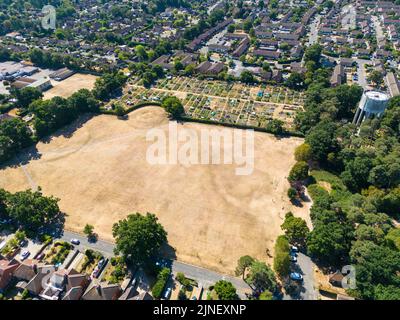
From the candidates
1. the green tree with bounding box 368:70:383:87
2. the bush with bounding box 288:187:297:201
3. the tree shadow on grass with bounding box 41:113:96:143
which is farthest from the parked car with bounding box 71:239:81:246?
the green tree with bounding box 368:70:383:87

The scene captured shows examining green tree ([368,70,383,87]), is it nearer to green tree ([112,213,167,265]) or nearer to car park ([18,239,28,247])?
green tree ([112,213,167,265])

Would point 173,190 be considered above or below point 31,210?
below

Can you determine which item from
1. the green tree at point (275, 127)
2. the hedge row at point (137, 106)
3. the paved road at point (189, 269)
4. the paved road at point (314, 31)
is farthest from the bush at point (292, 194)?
the paved road at point (314, 31)

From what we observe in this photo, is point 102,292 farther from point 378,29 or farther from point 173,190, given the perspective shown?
point 378,29

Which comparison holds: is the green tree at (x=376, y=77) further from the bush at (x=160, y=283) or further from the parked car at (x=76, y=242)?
the parked car at (x=76, y=242)

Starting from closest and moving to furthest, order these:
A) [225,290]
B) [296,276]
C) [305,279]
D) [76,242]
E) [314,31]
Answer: [225,290]
[296,276]
[305,279]
[76,242]
[314,31]

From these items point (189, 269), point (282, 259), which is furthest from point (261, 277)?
point (189, 269)
